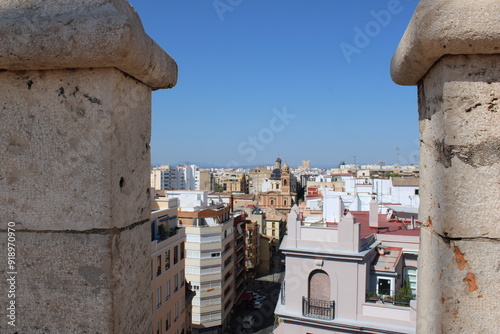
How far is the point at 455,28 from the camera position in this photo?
1811 mm

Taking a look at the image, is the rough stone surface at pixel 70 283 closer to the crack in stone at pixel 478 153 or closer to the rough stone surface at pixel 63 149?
the rough stone surface at pixel 63 149

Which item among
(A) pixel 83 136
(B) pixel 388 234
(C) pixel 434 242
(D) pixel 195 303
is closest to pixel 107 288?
(A) pixel 83 136

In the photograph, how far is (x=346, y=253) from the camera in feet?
39.1

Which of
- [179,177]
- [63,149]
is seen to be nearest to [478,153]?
[63,149]

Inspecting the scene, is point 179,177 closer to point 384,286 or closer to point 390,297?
point 384,286

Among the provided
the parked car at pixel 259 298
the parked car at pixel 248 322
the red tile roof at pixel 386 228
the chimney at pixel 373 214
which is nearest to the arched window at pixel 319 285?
the red tile roof at pixel 386 228

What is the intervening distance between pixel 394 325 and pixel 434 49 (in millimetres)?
10734

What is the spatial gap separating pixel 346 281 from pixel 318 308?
1121 millimetres

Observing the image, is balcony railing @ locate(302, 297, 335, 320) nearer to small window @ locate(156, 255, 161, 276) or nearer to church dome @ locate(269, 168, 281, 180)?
small window @ locate(156, 255, 161, 276)

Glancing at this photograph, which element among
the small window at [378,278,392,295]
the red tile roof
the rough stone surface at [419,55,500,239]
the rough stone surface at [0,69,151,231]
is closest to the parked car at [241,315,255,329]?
the red tile roof

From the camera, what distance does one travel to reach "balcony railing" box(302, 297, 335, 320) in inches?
467

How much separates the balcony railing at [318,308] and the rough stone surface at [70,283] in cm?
1067

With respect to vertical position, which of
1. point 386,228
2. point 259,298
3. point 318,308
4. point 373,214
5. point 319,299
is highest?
point 373,214

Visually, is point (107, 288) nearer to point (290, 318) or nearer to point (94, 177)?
point (94, 177)
